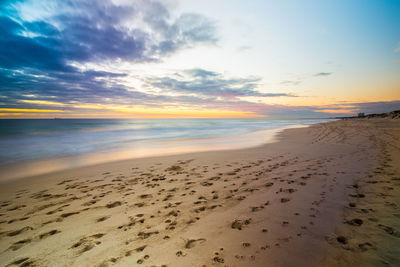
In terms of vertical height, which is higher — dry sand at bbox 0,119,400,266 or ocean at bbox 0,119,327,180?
ocean at bbox 0,119,327,180

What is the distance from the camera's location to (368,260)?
7.82ft

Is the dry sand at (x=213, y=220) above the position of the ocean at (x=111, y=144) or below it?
below

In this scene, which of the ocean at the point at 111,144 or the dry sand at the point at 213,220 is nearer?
the dry sand at the point at 213,220

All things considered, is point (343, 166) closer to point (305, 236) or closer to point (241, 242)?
point (305, 236)

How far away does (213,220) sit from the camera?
366 cm

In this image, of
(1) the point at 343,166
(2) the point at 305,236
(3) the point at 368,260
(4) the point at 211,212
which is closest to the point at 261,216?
(2) the point at 305,236

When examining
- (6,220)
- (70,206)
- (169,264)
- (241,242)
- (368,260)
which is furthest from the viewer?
(70,206)

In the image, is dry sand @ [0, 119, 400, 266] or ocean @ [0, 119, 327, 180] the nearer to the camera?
dry sand @ [0, 119, 400, 266]

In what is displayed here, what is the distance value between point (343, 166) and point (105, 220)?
8739 mm

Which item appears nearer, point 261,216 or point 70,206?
point 261,216

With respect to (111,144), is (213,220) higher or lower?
lower

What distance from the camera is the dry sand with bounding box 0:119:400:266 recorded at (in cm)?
267

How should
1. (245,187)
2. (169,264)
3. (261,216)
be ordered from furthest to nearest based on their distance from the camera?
(245,187), (261,216), (169,264)

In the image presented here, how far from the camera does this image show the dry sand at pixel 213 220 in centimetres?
267
